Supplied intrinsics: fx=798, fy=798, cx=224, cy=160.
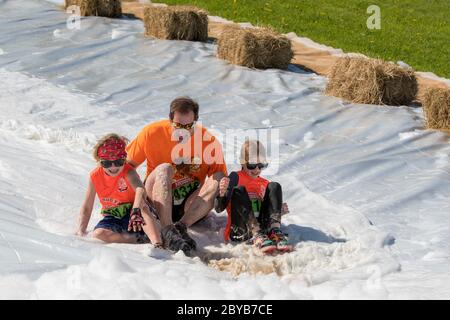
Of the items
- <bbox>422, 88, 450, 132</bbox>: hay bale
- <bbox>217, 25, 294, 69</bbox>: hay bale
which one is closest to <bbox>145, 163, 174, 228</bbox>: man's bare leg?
<bbox>422, 88, 450, 132</bbox>: hay bale

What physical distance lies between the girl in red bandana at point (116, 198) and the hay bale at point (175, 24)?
24.6 feet

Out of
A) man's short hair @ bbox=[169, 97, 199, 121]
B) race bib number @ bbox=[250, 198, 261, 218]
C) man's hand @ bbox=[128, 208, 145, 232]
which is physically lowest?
race bib number @ bbox=[250, 198, 261, 218]

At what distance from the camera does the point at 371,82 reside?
9.60 metres

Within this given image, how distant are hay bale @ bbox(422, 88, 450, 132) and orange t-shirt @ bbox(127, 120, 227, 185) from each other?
147 inches

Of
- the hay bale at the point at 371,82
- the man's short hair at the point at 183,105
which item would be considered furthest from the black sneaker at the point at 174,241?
the hay bale at the point at 371,82

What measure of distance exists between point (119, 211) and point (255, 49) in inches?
247

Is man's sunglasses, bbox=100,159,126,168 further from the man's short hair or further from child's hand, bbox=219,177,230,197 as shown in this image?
child's hand, bbox=219,177,230,197

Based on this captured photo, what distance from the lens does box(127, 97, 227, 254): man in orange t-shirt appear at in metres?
5.48

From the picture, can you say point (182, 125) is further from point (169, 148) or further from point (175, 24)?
point (175, 24)

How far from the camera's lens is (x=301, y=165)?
7.42 metres

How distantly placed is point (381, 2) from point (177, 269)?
16474 millimetres

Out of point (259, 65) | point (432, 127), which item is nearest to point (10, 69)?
point (259, 65)

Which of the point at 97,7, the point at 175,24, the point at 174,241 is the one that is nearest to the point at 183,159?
the point at 174,241
